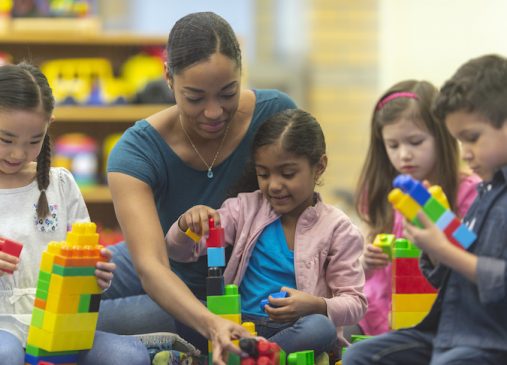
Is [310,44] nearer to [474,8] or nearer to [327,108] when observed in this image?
[327,108]

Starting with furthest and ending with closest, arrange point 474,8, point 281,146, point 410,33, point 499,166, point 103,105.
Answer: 1. point 410,33
2. point 474,8
3. point 103,105
4. point 281,146
5. point 499,166

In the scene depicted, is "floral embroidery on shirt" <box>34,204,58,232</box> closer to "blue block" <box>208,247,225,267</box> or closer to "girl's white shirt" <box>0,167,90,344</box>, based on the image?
"girl's white shirt" <box>0,167,90,344</box>

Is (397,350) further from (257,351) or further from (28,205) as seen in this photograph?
(28,205)

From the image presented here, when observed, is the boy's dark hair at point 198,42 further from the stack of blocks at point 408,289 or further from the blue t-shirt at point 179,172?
the stack of blocks at point 408,289

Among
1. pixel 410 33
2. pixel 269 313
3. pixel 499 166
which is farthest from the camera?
pixel 410 33

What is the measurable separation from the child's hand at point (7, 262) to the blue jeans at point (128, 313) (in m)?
0.65

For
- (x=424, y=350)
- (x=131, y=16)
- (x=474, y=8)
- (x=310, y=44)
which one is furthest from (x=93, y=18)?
(x=424, y=350)

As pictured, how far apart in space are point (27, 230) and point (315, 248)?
0.76 meters

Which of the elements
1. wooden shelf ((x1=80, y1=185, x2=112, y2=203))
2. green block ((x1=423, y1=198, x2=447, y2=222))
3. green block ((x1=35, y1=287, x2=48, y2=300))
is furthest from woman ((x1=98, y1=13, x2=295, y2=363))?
wooden shelf ((x1=80, y1=185, x2=112, y2=203))

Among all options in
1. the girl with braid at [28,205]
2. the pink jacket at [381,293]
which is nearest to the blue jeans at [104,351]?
the girl with braid at [28,205]

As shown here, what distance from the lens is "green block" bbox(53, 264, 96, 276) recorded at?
2200mm

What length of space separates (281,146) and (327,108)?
4.47 meters

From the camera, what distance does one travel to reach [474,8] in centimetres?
606

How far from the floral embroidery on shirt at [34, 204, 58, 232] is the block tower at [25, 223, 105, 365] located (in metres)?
0.24
